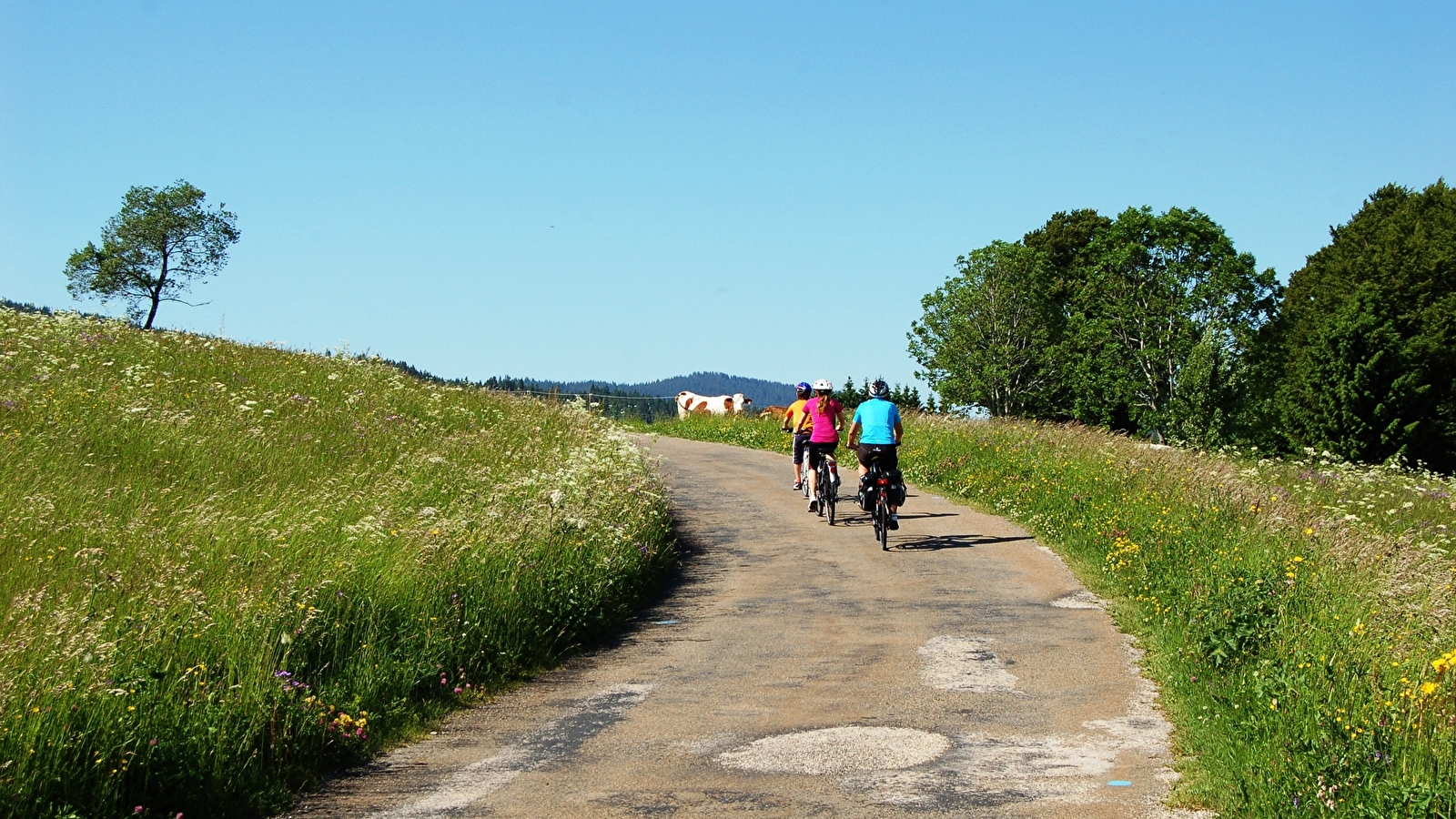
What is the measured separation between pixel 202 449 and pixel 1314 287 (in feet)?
190

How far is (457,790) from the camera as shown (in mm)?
6262

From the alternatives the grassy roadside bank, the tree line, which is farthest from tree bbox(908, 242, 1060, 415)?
the grassy roadside bank

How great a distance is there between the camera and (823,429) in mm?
18891

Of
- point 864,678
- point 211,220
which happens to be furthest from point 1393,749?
point 211,220

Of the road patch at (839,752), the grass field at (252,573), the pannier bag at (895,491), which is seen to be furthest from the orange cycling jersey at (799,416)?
the road patch at (839,752)

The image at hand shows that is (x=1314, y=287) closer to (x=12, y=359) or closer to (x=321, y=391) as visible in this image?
(x=321, y=391)

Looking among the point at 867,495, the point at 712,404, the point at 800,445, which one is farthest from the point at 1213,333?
the point at 867,495

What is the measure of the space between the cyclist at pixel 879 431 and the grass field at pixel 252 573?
307 centimetres

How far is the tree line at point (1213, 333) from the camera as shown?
168 ft

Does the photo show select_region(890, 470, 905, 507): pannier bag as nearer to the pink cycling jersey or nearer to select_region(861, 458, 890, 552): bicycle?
select_region(861, 458, 890, 552): bicycle

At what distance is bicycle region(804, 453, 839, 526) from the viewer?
18594 millimetres

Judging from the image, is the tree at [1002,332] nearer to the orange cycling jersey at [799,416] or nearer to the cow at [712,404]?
the cow at [712,404]

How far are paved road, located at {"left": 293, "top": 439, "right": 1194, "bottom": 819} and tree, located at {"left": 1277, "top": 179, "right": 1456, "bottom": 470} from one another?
43.6 meters

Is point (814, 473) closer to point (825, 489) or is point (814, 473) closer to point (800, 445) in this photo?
point (825, 489)
